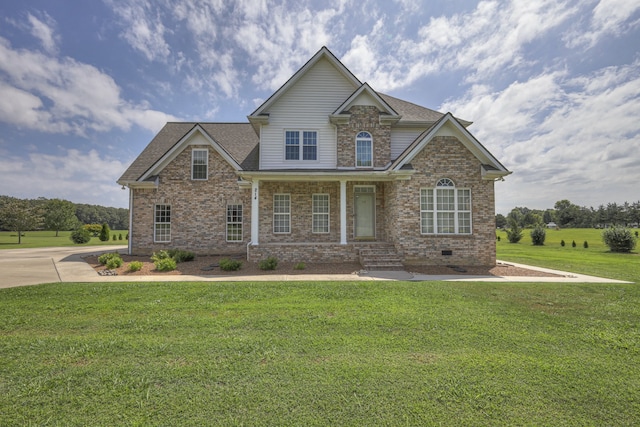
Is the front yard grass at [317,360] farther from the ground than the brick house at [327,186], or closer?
closer

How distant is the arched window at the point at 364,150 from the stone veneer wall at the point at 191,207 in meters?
6.80

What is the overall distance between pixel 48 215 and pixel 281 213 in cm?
4787

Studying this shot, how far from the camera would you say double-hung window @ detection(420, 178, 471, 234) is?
12.4 m

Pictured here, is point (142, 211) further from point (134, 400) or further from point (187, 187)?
point (134, 400)

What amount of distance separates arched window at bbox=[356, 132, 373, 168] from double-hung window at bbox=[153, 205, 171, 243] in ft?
35.8

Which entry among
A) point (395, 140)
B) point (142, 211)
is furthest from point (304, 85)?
point (142, 211)

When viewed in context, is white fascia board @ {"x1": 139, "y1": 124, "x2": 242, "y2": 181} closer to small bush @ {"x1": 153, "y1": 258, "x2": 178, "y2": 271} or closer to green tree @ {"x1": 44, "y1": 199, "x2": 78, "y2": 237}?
small bush @ {"x1": 153, "y1": 258, "x2": 178, "y2": 271}

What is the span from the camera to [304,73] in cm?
1470

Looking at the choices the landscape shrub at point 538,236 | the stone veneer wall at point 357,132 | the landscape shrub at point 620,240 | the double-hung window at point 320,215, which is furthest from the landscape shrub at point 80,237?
the landscape shrub at point 620,240

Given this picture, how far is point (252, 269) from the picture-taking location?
36.6 ft

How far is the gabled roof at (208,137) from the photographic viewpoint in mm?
15031

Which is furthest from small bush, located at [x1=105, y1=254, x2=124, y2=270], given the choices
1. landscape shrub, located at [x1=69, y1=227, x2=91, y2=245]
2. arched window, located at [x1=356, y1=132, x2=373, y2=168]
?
landscape shrub, located at [x1=69, y1=227, x2=91, y2=245]

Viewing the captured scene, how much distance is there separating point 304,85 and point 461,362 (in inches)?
567

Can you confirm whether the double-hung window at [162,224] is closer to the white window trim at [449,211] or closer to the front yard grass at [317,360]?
the front yard grass at [317,360]
